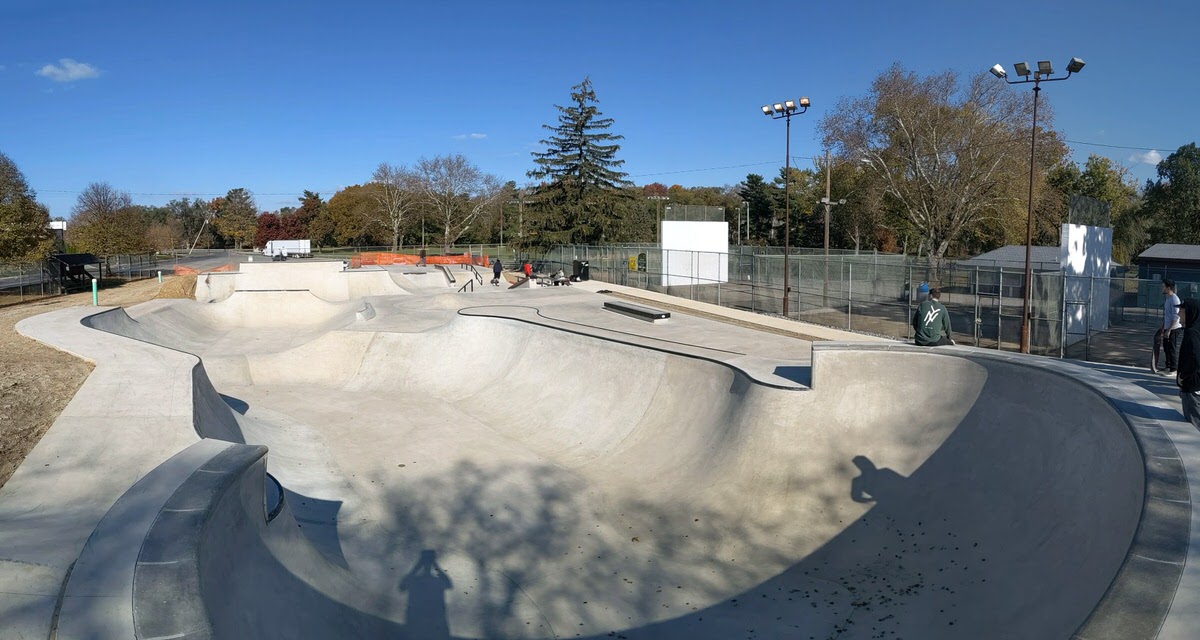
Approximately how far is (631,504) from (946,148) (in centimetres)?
3029

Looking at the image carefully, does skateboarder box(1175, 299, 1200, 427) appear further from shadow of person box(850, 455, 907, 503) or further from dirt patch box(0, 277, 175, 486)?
dirt patch box(0, 277, 175, 486)

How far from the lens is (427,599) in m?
8.12

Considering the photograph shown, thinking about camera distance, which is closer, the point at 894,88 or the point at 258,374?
the point at 258,374

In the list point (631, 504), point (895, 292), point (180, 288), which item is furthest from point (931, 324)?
point (180, 288)

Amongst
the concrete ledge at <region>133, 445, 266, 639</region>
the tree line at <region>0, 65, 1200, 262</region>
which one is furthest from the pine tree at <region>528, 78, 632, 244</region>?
the concrete ledge at <region>133, 445, 266, 639</region>

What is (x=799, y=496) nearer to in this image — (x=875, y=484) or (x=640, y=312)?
(x=875, y=484)

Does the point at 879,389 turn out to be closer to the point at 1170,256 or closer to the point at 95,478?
the point at 95,478

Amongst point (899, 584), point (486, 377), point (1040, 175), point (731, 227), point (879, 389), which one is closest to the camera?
point (899, 584)

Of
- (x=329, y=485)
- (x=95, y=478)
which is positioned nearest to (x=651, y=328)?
(x=329, y=485)

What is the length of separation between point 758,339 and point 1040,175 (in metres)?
29.7

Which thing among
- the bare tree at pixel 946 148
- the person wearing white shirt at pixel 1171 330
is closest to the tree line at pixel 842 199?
the bare tree at pixel 946 148

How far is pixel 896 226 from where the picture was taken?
59688mm

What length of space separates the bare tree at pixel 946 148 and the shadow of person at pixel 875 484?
28.0 meters

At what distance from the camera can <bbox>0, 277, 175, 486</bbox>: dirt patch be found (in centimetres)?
850
